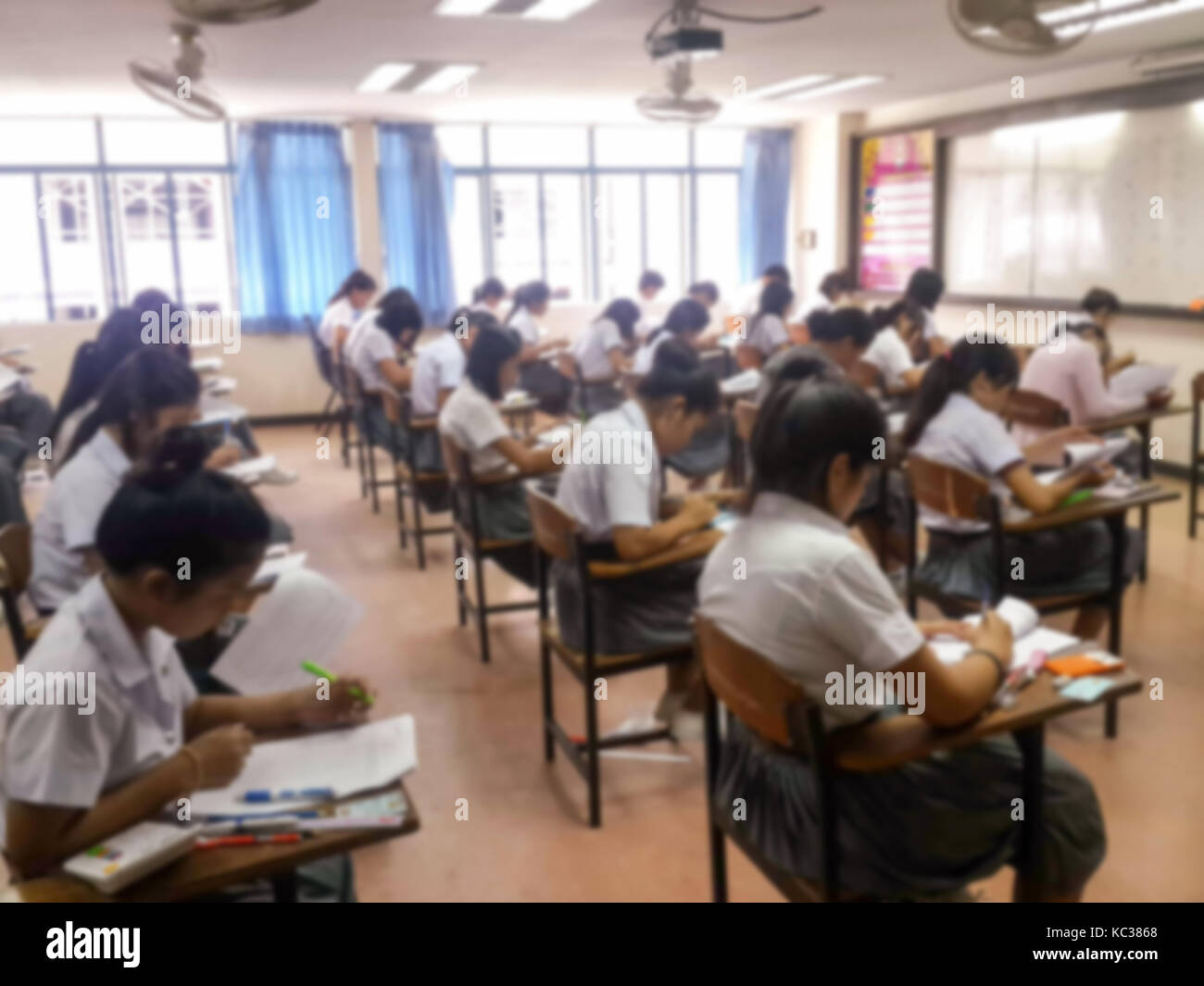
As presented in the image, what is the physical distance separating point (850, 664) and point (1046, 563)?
1578 millimetres

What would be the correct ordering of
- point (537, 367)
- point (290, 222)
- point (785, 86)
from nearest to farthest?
point (785, 86) < point (537, 367) < point (290, 222)

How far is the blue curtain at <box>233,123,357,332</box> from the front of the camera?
26.5 ft

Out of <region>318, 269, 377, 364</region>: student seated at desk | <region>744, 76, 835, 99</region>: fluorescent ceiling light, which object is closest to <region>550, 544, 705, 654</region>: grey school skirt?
<region>318, 269, 377, 364</region>: student seated at desk

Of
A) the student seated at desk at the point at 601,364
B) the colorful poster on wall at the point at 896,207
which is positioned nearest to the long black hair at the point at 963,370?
the student seated at desk at the point at 601,364

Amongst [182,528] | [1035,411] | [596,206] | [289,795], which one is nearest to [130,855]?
[289,795]

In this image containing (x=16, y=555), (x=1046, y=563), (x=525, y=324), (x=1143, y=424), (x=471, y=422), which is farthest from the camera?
(x=525, y=324)

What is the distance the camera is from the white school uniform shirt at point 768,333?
19.9ft

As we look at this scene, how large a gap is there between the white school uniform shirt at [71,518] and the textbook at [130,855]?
1.23 meters

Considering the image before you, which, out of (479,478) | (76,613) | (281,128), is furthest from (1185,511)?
(281,128)

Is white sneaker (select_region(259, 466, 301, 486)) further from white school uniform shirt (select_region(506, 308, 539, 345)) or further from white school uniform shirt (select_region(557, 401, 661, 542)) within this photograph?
white school uniform shirt (select_region(506, 308, 539, 345))

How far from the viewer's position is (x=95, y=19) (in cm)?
439

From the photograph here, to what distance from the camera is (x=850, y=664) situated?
62.0 inches

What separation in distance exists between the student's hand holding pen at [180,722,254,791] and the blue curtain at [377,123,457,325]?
7.42m

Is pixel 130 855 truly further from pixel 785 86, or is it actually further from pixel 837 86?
pixel 837 86
